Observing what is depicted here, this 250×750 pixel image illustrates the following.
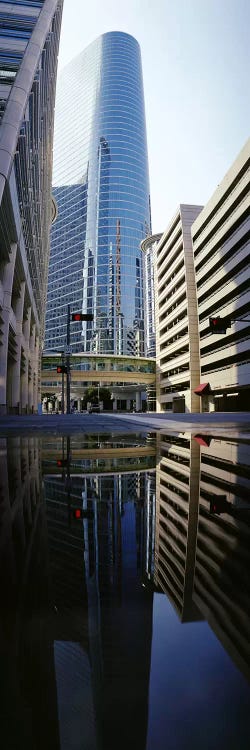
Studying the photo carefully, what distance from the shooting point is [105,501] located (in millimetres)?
2881

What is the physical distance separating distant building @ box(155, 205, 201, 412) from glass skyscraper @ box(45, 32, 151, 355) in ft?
164

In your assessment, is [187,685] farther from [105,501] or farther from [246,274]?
[246,274]

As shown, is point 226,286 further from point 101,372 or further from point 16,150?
point 16,150

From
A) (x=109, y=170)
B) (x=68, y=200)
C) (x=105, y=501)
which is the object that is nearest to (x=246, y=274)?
(x=105, y=501)

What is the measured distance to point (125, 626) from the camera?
107cm

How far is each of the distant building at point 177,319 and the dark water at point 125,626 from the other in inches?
2414

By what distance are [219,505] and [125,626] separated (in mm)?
1735

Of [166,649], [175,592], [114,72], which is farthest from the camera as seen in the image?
[114,72]

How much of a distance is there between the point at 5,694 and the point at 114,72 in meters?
191

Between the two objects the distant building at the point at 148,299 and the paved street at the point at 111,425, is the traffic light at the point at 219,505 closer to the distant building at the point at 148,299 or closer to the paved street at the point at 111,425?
the paved street at the point at 111,425

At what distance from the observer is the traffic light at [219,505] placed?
251 centimetres

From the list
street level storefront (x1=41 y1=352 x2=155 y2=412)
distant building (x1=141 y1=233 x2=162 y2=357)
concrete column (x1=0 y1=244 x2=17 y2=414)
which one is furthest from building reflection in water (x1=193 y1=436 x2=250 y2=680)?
distant building (x1=141 y1=233 x2=162 y2=357)

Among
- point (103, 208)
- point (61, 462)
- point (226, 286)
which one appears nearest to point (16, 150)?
point (61, 462)

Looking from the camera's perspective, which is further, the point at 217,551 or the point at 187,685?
the point at 217,551
